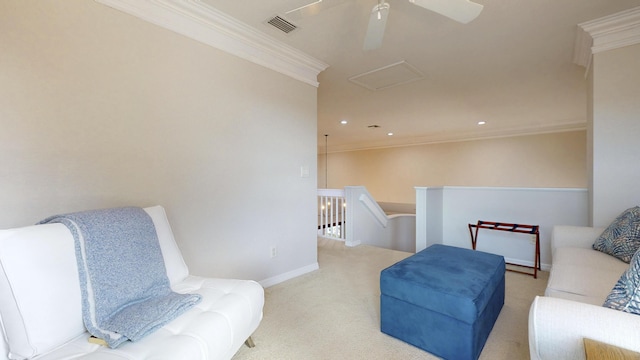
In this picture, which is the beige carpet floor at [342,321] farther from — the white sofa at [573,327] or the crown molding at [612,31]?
the crown molding at [612,31]

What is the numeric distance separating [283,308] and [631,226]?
248 cm

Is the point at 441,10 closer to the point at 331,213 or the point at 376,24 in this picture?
the point at 376,24

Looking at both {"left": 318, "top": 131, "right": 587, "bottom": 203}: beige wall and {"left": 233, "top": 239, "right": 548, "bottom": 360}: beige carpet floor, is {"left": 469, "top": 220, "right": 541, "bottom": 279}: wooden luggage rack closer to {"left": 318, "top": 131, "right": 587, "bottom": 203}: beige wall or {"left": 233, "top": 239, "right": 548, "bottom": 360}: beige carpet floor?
{"left": 233, "top": 239, "right": 548, "bottom": 360}: beige carpet floor

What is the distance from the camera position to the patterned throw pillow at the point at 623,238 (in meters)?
1.67

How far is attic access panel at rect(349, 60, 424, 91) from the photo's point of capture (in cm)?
296

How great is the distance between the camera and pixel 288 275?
2.71 meters

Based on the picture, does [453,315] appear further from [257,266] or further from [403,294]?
[257,266]

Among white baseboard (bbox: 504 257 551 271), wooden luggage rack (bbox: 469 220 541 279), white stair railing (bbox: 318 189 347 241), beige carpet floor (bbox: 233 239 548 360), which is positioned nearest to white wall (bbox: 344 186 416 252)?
white stair railing (bbox: 318 189 347 241)

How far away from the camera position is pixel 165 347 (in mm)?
981

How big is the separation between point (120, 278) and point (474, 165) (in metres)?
7.19

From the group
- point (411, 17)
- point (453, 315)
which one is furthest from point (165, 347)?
point (411, 17)

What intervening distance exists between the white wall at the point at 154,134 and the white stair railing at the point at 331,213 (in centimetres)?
137

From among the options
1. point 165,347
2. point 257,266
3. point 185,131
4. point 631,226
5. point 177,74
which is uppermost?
point 177,74

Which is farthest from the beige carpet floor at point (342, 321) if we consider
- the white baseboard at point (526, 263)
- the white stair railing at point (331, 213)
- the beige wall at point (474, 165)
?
the beige wall at point (474, 165)
